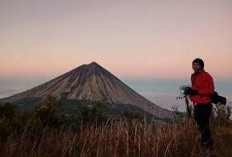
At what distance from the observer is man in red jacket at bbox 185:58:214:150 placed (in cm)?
1057

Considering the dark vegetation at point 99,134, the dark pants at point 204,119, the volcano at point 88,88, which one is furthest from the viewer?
the volcano at point 88,88

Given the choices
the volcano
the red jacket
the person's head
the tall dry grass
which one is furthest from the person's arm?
the volcano

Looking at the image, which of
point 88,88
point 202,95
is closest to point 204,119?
point 202,95

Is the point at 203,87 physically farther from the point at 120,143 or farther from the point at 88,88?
the point at 88,88

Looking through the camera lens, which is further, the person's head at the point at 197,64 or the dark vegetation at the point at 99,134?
the person's head at the point at 197,64

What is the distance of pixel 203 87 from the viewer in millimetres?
10570

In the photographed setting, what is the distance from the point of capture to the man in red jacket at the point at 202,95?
34.7 ft

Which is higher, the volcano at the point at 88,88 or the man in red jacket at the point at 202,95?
the volcano at the point at 88,88

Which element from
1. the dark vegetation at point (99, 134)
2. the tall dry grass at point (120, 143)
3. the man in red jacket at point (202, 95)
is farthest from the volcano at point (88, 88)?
the man in red jacket at point (202, 95)

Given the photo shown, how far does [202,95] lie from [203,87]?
193mm

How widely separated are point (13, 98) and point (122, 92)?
30.8 meters

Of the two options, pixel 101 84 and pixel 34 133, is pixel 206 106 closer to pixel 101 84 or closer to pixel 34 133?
pixel 34 133

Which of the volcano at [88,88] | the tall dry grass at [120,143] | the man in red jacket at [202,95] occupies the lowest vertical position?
the tall dry grass at [120,143]

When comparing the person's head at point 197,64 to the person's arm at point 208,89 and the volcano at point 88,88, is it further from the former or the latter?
the volcano at point 88,88
